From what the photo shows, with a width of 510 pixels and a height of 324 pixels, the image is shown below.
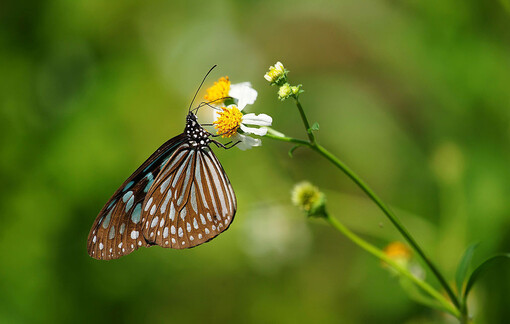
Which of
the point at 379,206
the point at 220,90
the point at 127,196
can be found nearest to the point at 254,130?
the point at 220,90

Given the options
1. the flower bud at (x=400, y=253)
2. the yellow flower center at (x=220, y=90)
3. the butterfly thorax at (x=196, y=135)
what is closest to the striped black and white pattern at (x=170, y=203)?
Answer: the butterfly thorax at (x=196, y=135)

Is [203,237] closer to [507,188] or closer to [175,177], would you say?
[175,177]

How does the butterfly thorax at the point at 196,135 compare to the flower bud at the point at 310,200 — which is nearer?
the flower bud at the point at 310,200

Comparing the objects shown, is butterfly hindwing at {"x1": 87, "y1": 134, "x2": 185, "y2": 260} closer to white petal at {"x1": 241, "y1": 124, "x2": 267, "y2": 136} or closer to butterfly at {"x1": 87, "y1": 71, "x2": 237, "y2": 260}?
butterfly at {"x1": 87, "y1": 71, "x2": 237, "y2": 260}

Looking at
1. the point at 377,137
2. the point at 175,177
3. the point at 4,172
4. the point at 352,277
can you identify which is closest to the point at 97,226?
the point at 175,177

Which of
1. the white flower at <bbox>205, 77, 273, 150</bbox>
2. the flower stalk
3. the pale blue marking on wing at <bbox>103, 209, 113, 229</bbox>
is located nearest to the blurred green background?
the flower stalk

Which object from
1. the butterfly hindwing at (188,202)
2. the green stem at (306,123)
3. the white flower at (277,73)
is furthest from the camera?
the butterfly hindwing at (188,202)

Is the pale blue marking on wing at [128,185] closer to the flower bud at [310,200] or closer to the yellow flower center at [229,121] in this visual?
the yellow flower center at [229,121]

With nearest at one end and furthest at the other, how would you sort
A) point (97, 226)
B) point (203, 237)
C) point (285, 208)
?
point (203, 237), point (97, 226), point (285, 208)
